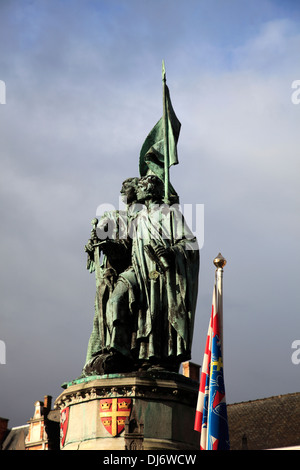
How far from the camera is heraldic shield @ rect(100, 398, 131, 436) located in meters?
13.4

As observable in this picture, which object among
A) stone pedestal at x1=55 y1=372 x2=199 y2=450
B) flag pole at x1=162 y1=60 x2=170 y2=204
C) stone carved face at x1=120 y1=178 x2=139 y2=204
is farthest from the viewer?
stone carved face at x1=120 y1=178 x2=139 y2=204

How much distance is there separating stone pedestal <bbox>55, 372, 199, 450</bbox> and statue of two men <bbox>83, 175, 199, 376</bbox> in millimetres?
495

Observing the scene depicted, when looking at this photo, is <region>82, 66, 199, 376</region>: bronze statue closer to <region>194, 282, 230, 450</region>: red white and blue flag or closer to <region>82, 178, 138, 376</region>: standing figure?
<region>82, 178, 138, 376</region>: standing figure

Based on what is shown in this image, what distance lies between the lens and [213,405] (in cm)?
1361

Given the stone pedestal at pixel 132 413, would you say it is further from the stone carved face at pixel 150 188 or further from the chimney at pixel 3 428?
the chimney at pixel 3 428

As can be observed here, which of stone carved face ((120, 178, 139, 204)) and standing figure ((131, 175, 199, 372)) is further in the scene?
stone carved face ((120, 178, 139, 204))

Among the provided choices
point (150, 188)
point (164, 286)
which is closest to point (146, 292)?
point (164, 286)

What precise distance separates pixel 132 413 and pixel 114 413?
11.9 inches

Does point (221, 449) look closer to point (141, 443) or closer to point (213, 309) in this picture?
point (141, 443)

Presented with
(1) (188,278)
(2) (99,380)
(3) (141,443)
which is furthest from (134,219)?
(3) (141,443)

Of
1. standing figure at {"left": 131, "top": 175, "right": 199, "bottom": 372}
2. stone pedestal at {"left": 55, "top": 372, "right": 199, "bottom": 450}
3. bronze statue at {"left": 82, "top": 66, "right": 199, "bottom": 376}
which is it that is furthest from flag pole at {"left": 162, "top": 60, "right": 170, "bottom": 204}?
stone pedestal at {"left": 55, "top": 372, "right": 199, "bottom": 450}
